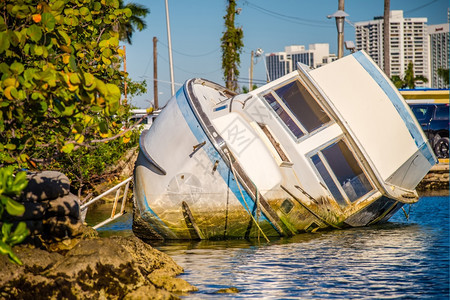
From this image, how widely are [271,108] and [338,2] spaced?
14.8m

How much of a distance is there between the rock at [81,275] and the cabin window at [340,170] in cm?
516

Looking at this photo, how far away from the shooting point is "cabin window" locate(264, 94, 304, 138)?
44.6 ft

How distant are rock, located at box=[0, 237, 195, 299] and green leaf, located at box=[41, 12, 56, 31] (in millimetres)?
2798

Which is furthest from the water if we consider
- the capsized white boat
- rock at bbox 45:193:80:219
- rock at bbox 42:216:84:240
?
rock at bbox 45:193:80:219

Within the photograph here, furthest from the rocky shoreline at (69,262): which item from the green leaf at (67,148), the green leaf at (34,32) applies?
the green leaf at (34,32)

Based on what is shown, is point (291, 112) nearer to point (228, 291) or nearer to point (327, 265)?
point (327, 265)

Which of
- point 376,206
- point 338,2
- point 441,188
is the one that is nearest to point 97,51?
point 376,206

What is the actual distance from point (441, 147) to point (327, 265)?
18.2m

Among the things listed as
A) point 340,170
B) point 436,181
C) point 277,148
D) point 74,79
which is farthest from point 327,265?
point 436,181

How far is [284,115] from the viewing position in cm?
1381

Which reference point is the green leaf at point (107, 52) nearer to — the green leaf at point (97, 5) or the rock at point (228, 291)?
the green leaf at point (97, 5)

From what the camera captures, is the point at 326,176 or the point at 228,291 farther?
the point at 326,176

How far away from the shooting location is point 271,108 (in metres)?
13.7

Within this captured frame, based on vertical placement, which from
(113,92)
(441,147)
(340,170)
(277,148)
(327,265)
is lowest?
(327,265)
